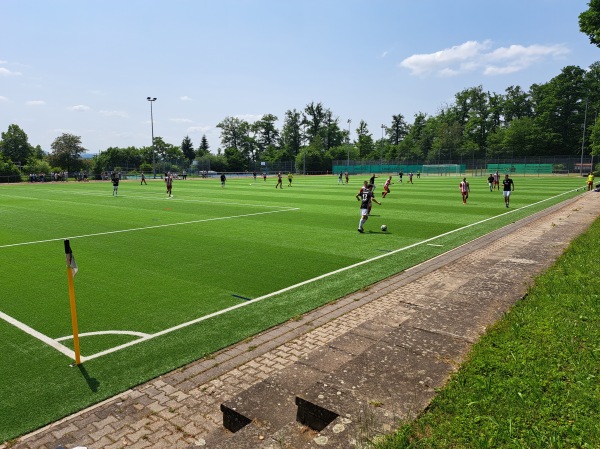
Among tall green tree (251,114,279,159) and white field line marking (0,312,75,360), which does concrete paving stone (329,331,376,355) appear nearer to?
white field line marking (0,312,75,360)

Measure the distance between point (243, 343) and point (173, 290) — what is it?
324 centimetres

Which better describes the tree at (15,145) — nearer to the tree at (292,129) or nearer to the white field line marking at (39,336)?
the tree at (292,129)

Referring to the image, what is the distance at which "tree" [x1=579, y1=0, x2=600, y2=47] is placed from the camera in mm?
27828

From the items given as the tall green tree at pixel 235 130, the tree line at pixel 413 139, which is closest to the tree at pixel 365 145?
the tree line at pixel 413 139

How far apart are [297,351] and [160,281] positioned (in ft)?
16.0

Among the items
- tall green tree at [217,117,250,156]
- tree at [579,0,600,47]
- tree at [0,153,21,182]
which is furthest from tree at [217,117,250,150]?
tree at [579,0,600,47]

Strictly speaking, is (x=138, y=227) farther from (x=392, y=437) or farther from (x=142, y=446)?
(x=392, y=437)

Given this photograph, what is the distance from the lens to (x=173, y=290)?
907 centimetres

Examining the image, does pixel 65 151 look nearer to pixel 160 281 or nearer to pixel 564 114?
pixel 160 281

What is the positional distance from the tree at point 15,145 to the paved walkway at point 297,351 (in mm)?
111063

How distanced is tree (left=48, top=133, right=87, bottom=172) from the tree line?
0.19 metres

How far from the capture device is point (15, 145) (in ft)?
323

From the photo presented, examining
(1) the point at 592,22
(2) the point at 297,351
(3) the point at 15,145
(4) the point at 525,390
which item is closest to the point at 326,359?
(2) the point at 297,351

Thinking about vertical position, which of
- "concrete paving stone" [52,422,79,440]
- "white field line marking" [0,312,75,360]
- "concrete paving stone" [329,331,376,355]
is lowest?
"concrete paving stone" [52,422,79,440]
